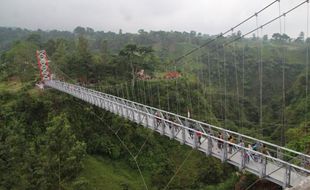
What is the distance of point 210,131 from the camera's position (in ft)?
41.1

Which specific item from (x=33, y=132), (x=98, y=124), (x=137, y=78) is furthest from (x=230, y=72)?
(x=33, y=132)

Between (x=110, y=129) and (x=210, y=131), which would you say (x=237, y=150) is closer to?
(x=210, y=131)

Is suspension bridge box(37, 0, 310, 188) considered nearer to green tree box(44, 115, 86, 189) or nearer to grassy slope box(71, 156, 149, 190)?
green tree box(44, 115, 86, 189)

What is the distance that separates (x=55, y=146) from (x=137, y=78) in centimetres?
2024

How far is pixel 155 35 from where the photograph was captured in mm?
102875

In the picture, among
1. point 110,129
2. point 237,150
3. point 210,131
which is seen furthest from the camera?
point 110,129

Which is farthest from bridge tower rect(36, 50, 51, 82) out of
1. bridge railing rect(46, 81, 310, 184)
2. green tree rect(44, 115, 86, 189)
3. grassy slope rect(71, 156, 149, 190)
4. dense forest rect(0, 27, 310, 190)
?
green tree rect(44, 115, 86, 189)

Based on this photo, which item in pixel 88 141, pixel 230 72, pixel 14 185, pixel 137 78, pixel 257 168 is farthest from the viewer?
pixel 230 72

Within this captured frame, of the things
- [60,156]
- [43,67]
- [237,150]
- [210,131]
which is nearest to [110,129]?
[60,156]

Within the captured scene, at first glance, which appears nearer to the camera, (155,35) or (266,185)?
(266,185)

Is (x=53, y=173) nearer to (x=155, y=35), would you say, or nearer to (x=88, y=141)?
(x=88, y=141)

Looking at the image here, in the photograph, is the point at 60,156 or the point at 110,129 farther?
the point at 110,129

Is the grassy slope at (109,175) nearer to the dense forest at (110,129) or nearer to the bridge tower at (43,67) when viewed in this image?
the dense forest at (110,129)

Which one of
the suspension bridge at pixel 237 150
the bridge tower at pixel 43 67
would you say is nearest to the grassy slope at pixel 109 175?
the suspension bridge at pixel 237 150
